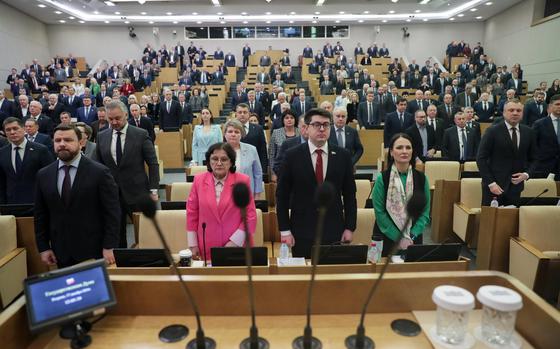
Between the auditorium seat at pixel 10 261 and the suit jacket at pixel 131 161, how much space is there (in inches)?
33.3

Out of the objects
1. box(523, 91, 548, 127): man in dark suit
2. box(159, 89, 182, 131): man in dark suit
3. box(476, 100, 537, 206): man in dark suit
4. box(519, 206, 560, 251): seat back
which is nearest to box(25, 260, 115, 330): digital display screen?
box(519, 206, 560, 251): seat back

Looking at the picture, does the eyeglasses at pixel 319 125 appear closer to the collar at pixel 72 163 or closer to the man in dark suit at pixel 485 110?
the collar at pixel 72 163

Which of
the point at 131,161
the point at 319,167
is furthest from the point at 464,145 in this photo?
the point at 131,161

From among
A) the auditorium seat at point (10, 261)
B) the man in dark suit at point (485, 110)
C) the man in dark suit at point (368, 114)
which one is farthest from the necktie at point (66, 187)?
the man in dark suit at point (485, 110)

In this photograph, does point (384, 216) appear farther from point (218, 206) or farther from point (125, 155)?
point (125, 155)

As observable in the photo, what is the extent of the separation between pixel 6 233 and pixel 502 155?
429 cm

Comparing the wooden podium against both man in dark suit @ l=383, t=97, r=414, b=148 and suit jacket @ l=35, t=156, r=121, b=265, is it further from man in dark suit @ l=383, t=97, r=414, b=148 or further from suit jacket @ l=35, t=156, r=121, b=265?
man in dark suit @ l=383, t=97, r=414, b=148

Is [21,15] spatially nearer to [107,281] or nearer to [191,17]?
[191,17]

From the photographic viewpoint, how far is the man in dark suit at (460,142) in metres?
5.32

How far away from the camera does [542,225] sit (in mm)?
3039

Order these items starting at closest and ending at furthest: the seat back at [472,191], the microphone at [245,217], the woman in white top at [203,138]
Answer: the microphone at [245,217] < the seat back at [472,191] < the woman in white top at [203,138]

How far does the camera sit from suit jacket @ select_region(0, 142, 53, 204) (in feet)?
11.7

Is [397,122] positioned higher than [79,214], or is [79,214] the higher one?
[397,122]

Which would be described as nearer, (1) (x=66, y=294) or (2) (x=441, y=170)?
(1) (x=66, y=294)
